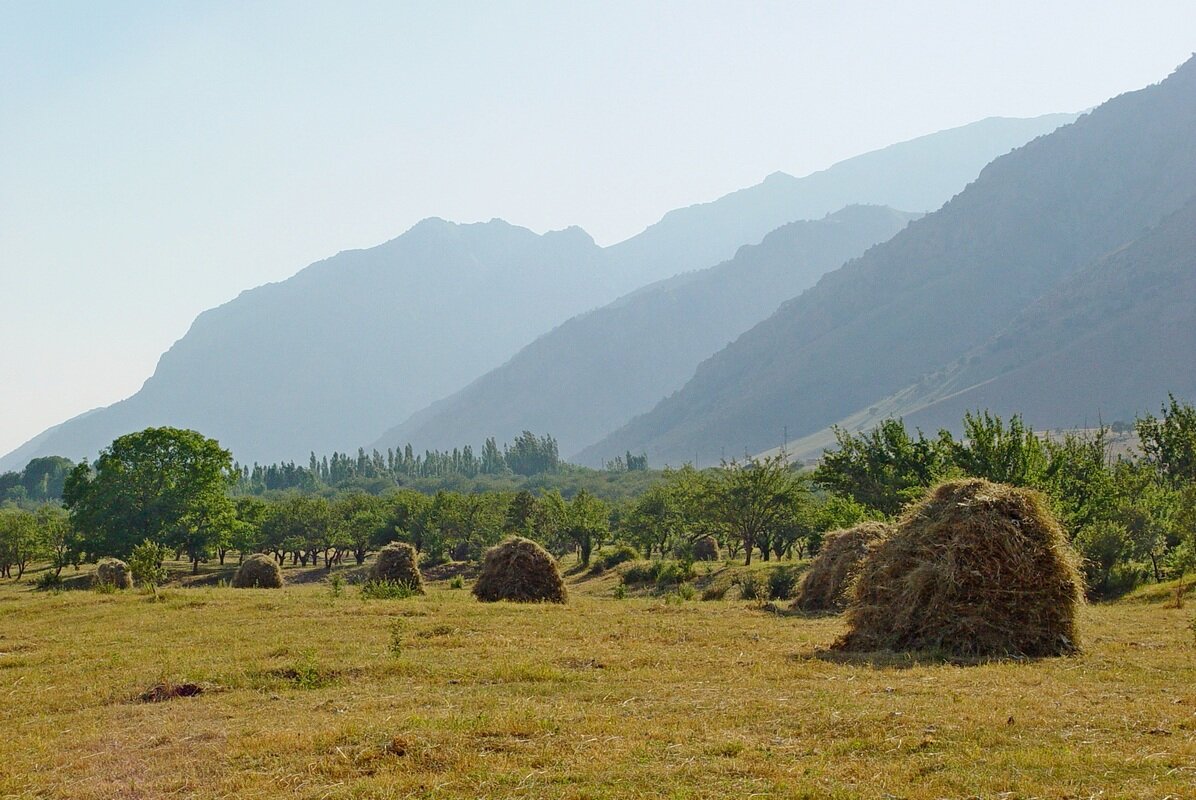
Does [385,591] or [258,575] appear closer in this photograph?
[385,591]

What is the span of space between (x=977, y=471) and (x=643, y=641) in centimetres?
1824

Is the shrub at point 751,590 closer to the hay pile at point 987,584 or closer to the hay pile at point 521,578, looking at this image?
the hay pile at point 521,578

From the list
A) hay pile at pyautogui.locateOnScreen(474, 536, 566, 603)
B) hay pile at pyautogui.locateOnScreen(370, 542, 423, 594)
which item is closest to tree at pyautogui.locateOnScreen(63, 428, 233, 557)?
hay pile at pyautogui.locateOnScreen(370, 542, 423, 594)

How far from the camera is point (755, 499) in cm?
5228

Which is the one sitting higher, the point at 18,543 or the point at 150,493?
the point at 150,493

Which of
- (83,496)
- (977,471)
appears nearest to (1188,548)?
(977,471)

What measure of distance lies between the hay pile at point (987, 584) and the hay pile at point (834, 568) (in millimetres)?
8505

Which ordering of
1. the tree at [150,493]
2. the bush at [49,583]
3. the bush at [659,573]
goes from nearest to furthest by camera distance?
the bush at [659,573]
the bush at [49,583]
the tree at [150,493]

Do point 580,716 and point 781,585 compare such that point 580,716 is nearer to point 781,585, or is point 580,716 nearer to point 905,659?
point 905,659

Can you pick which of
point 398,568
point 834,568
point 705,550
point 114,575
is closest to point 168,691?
point 398,568

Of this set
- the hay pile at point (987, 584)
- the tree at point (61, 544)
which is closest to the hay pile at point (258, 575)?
the tree at point (61, 544)

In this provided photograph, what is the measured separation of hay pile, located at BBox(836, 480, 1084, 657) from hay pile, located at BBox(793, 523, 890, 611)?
335 inches

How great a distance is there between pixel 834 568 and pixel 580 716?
53.9ft

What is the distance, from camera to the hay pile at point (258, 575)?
40.8m
